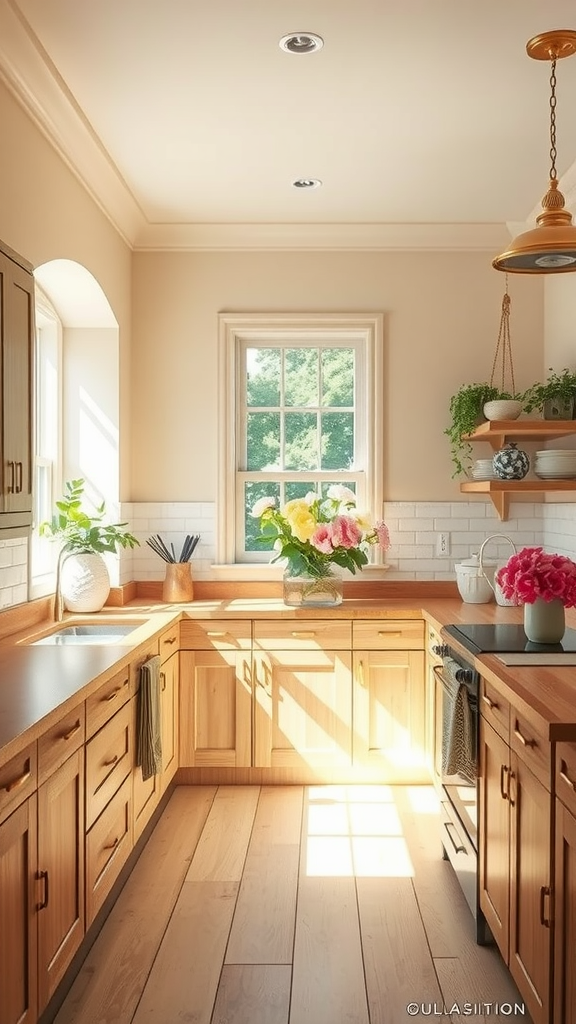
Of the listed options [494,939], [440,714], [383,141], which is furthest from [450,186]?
[494,939]

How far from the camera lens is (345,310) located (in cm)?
487

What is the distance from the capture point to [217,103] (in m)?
3.33

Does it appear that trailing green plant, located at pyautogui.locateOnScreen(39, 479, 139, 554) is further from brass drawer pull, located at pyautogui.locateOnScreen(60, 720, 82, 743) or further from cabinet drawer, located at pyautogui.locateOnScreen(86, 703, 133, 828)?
brass drawer pull, located at pyautogui.locateOnScreen(60, 720, 82, 743)

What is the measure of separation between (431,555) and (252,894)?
2.21 meters

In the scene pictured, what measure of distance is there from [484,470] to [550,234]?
6.74 feet

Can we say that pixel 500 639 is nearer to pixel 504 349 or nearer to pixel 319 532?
pixel 319 532

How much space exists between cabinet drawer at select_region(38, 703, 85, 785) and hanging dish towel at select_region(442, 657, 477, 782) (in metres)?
1.21

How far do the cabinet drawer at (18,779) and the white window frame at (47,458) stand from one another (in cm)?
200

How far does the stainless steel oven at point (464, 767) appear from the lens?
9.43ft

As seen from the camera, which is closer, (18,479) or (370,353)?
(18,479)

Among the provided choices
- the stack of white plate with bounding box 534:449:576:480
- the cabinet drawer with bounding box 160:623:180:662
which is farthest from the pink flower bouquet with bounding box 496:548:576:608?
the cabinet drawer with bounding box 160:623:180:662

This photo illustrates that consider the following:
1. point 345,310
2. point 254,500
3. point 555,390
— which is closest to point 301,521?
point 254,500

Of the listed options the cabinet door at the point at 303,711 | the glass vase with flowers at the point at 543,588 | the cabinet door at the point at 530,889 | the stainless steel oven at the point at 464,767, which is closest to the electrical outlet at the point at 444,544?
the cabinet door at the point at 303,711

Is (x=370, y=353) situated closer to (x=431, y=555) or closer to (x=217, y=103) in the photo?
(x=431, y=555)
